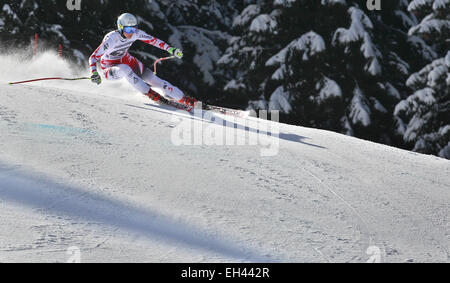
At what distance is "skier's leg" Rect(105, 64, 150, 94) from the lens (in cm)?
870

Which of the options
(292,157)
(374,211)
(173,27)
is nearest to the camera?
(374,211)

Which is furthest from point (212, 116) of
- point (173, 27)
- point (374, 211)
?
point (173, 27)

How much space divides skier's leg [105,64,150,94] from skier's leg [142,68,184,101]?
44cm

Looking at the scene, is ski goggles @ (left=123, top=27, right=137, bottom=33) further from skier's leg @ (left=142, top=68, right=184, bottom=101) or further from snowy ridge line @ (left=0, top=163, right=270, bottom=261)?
snowy ridge line @ (left=0, top=163, right=270, bottom=261)

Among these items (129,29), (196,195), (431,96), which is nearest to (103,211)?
(196,195)

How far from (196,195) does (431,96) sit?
9471 millimetres

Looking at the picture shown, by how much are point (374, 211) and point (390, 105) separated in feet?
34.5

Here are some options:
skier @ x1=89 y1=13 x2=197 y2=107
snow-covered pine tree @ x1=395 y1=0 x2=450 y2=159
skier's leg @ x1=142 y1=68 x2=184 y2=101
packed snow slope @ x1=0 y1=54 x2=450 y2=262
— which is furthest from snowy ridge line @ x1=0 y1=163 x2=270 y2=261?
snow-covered pine tree @ x1=395 y1=0 x2=450 y2=159

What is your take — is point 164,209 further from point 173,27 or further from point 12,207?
point 173,27

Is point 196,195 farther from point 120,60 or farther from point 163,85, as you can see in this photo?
point 120,60

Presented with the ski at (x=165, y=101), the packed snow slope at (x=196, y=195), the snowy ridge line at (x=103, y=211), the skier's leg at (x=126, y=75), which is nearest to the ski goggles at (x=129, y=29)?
the skier's leg at (x=126, y=75)

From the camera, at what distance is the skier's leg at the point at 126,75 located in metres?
8.70

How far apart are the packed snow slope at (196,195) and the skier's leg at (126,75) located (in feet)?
3.86

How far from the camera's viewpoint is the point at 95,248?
3.66 meters
